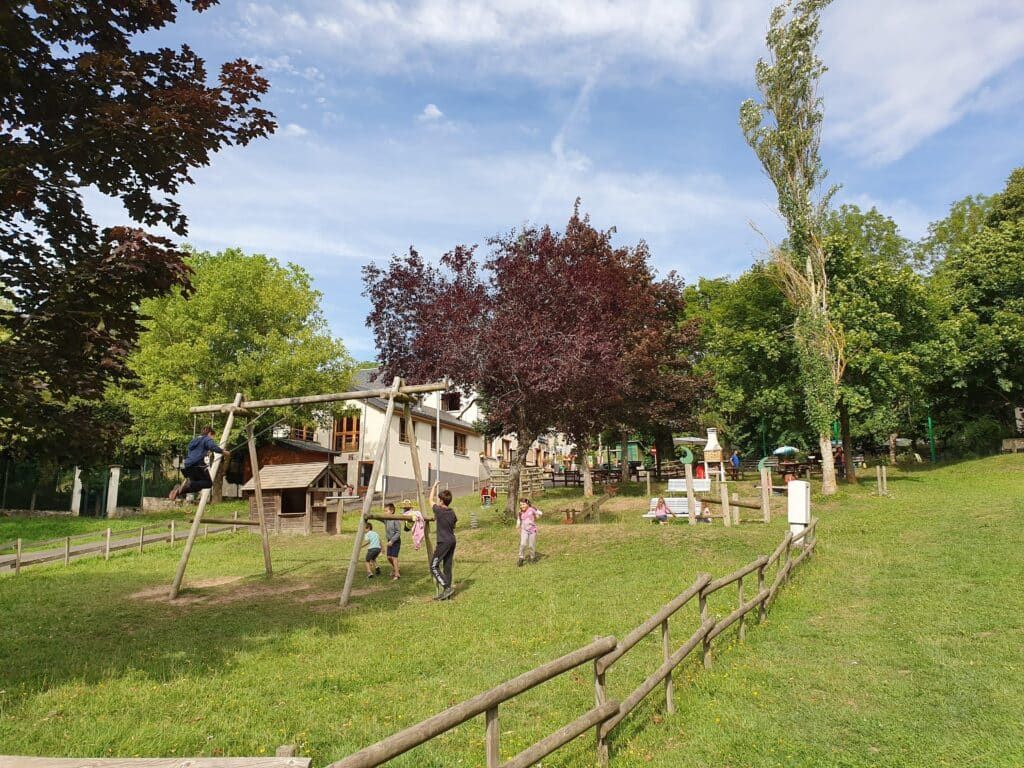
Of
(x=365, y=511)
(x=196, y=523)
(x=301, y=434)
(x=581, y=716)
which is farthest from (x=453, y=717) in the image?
(x=301, y=434)

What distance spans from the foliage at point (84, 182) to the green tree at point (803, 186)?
25853 mm

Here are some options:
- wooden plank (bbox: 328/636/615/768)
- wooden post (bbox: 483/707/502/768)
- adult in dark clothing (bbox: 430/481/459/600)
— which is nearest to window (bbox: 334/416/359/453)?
adult in dark clothing (bbox: 430/481/459/600)

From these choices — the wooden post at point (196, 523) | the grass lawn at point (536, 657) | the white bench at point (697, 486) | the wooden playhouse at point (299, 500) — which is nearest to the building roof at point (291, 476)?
the wooden playhouse at point (299, 500)

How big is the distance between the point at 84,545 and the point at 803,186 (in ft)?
101

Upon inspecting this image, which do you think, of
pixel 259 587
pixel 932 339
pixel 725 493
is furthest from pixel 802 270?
pixel 259 587

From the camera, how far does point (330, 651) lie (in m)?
9.16

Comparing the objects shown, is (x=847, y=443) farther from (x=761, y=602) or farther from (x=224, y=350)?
(x=224, y=350)

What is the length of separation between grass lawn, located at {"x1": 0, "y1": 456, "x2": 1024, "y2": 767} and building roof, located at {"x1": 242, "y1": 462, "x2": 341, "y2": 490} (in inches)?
289

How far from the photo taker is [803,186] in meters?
28.9

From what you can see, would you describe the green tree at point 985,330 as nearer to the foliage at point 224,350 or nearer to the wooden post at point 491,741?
the foliage at point 224,350

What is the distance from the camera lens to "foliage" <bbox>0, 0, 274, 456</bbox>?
7.33 m

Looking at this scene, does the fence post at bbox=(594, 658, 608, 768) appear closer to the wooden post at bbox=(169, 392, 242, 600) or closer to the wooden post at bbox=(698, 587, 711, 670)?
the wooden post at bbox=(698, 587, 711, 670)

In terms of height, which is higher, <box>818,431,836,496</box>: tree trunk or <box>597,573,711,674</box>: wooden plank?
<box>818,431,836,496</box>: tree trunk

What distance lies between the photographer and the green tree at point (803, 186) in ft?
92.0
